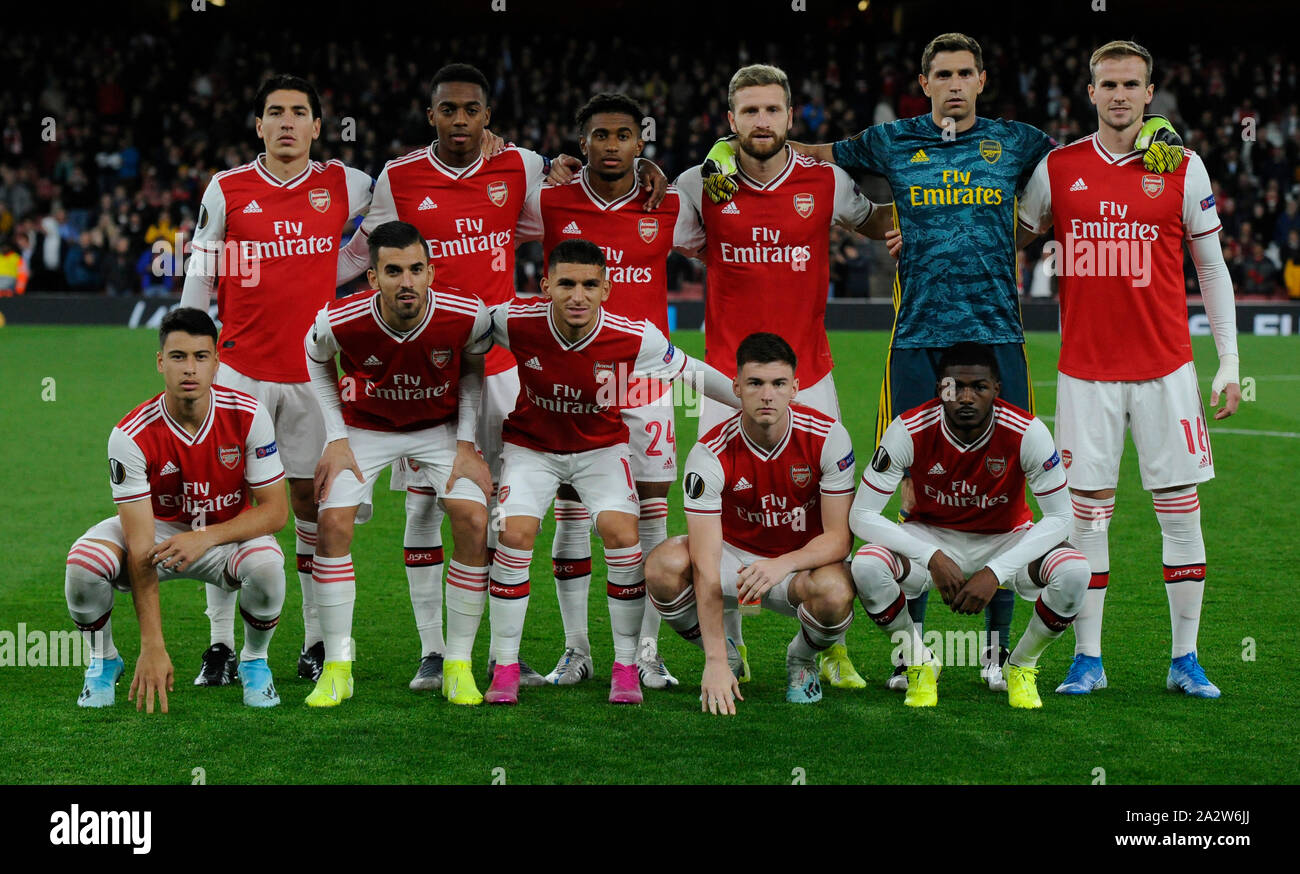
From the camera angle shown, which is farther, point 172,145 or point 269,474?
point 172,145

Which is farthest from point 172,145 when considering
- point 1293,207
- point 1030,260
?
point 1293,207

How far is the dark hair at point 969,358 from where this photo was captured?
4.97 m

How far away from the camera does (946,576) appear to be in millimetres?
4980

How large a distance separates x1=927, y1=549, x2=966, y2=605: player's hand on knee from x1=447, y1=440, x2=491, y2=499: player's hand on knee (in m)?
1.61

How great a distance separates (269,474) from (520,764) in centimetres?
153

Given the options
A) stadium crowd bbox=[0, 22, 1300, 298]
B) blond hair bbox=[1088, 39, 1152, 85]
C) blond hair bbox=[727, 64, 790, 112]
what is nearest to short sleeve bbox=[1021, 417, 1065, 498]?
blond hair bbox=[1088, 39, 1152, 85]

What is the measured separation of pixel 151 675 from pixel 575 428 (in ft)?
5.62

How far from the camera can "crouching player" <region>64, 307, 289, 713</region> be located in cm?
499

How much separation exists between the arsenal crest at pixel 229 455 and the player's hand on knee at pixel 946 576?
2.48 m

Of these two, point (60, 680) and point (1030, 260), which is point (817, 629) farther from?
point (1030, 260)

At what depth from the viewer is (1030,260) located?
74.0 feet

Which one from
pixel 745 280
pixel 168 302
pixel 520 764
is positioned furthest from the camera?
pixel 168 302

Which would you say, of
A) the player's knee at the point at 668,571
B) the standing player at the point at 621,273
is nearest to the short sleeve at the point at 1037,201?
the standing player at the point at 621,273

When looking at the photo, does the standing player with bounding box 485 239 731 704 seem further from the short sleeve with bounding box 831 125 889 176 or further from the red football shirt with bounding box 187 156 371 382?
the short sleeve with bounding box 831 125 889 176
